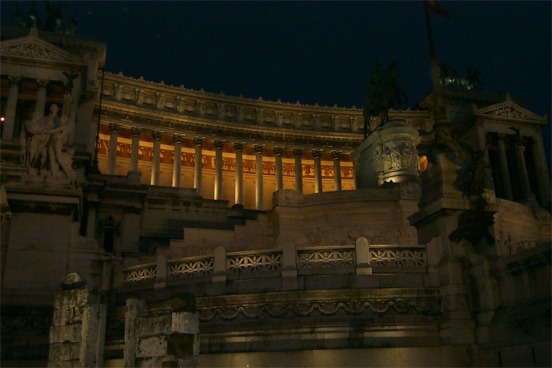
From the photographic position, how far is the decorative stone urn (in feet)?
122

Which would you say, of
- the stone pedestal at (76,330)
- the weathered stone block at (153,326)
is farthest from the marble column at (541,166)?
the weathered stone block at (153,326)

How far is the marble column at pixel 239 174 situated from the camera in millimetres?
71375

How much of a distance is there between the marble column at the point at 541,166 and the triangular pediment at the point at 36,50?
5581 centimetres

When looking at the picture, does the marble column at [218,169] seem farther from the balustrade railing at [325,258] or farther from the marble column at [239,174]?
the balustrade railing at [325,258]

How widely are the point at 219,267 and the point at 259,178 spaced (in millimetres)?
55372

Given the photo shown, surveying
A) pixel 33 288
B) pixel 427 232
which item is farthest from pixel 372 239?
pixel 33 288

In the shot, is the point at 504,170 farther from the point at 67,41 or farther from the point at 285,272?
the point at 285,272

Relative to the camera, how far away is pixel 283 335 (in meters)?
16.9

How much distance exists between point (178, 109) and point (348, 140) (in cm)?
2215

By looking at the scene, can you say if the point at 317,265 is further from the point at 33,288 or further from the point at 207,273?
the point at 33,288

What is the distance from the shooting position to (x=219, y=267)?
18.3 metres

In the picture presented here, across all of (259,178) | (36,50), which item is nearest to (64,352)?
(36,50)

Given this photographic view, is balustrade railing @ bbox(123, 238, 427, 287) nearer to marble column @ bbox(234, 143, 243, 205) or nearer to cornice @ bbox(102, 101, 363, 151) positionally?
marble column @ bbox(234, 143, 243, 205)

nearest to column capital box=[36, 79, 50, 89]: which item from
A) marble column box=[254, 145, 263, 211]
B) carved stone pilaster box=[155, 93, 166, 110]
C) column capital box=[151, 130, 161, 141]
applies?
column capital box=[151, 130, 161, 141]
